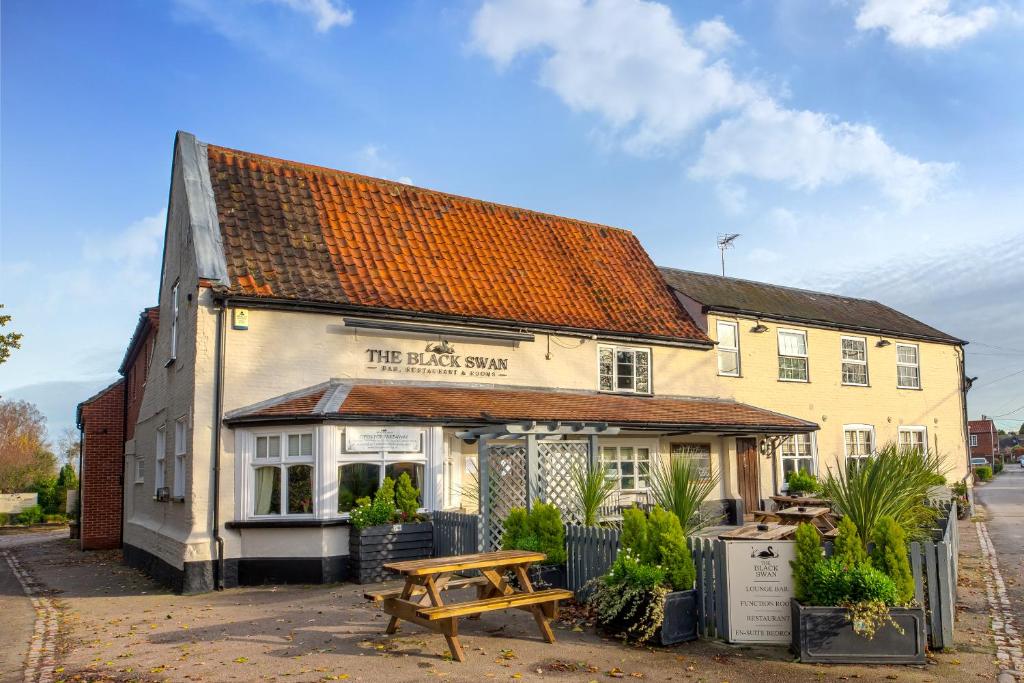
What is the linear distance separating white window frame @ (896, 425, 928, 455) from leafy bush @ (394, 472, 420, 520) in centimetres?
1748

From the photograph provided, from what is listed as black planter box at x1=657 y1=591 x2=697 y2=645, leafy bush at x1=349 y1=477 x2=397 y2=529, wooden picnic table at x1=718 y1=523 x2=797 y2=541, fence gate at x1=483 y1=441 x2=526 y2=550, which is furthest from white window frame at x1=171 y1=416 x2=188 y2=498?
black planter box at x1=657 y1=591 x2=697 y2=645

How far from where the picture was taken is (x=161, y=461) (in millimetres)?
17625

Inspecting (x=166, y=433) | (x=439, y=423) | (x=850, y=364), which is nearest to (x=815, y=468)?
(x=850, y=364)

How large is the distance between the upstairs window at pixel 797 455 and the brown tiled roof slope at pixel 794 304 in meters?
3.41

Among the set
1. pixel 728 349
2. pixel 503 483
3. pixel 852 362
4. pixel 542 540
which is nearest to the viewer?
pixel 542 540

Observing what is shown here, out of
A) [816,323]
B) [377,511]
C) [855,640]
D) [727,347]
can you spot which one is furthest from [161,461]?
[816,323]

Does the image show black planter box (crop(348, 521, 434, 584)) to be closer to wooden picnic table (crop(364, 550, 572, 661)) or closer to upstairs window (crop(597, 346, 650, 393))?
wooden picnic table (crop(364, 550, 572, 661))

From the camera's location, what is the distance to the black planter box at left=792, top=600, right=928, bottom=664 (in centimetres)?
793

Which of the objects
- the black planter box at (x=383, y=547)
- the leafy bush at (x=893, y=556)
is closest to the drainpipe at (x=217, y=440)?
the black planter box at (x=383, y=547)

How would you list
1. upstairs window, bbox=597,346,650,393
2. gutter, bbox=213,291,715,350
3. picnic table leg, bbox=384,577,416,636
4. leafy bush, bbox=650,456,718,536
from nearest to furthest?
1. picnic table leg, bbox=384,577,416,636
2. leafy bush, bbox=650,456,718,536
3. gutter, bbox=213,291,715,350
4. upstairs window, bbox=597,346,650,393

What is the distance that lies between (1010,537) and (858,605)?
14371 millimetres

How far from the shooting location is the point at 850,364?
→ 24.8m

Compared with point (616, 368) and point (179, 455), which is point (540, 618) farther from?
point (616, 368)

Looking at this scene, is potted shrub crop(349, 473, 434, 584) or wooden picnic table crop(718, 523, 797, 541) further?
potted shrub crop(349, 473, 434, 584)
